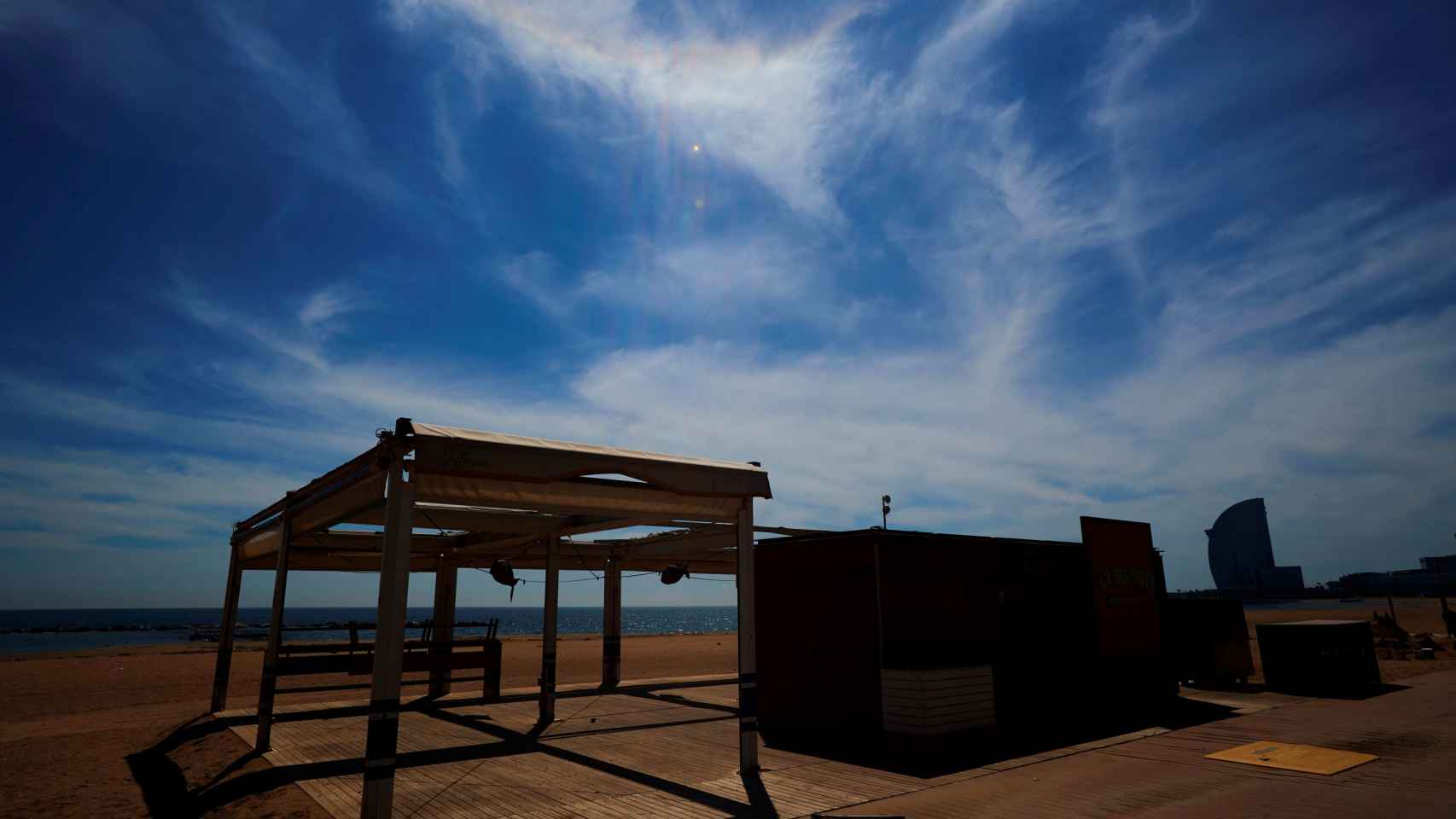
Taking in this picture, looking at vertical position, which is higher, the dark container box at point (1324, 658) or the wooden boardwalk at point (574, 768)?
the dark container box at point (1324, 658)

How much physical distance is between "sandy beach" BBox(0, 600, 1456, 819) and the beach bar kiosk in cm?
695

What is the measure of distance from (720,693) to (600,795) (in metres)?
10.0

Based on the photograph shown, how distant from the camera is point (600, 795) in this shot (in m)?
7.86

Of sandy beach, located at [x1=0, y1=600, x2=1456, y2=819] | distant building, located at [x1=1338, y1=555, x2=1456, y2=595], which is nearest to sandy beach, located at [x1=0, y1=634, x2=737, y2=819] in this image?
sandy beach, located at [x1=0, y1=600, x2=1456, y2=819]

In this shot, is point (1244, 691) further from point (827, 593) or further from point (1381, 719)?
point (827, 593)

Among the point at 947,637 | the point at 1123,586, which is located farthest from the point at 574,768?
the point at 1123,586

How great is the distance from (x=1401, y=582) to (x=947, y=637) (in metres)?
185

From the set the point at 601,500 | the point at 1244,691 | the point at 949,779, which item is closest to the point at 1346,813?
the point at 949,779

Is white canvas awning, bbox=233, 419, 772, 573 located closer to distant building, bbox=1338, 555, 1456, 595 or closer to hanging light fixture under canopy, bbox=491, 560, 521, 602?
hanging light fixture under canopy, bbox=491, 560, 521, 602

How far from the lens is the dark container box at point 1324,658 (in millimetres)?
15008

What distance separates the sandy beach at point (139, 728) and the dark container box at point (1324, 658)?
4116 millimetres

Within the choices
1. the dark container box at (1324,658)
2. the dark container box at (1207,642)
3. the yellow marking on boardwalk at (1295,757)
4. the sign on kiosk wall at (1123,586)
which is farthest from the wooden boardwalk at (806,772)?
the dark container box at (1207,642)

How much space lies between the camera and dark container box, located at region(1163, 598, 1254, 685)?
53.0 feet

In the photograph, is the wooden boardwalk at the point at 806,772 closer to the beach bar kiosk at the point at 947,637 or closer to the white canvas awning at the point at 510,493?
the beach bar kiosk at the point at 947,637
